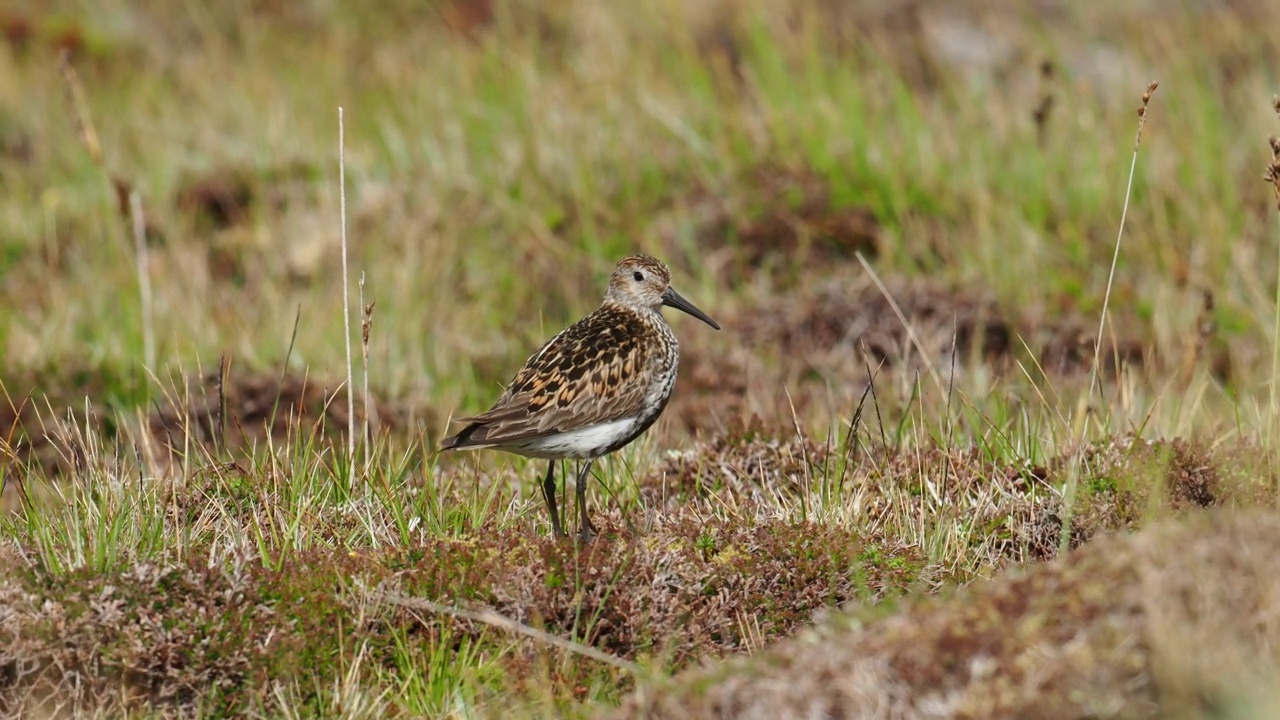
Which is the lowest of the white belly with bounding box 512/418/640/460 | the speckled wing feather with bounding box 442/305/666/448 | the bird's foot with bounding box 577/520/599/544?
the bird's foot with bounding box 577/520/599/544

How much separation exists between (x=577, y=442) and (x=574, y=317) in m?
4.18

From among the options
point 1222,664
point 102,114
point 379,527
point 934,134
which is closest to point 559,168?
point 934,134

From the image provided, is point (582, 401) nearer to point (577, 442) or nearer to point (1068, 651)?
point (577, 442)

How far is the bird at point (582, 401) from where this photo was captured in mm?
5770

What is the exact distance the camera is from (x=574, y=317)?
9.92 meters

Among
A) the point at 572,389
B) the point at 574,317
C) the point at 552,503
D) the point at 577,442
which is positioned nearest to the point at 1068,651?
the point at 552,503

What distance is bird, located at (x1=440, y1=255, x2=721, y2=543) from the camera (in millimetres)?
5770

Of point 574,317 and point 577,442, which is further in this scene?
point 574,317

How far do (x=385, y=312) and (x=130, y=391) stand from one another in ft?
A: 6.15

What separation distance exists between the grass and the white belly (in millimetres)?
242

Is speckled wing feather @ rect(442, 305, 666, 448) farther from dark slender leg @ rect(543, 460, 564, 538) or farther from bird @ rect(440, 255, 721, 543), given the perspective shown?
dark slender leg @ rect(543, 460, 564, 538)

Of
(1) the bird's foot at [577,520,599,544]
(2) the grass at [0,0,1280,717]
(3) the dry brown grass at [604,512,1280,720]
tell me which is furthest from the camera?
(1) the bird's foot at [577,520,599,544]

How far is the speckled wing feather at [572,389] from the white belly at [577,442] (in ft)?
0.09

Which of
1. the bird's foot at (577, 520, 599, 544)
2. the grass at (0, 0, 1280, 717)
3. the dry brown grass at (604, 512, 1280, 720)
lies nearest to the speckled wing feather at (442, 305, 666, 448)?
the grass at (0, 0, 1280, 717)
